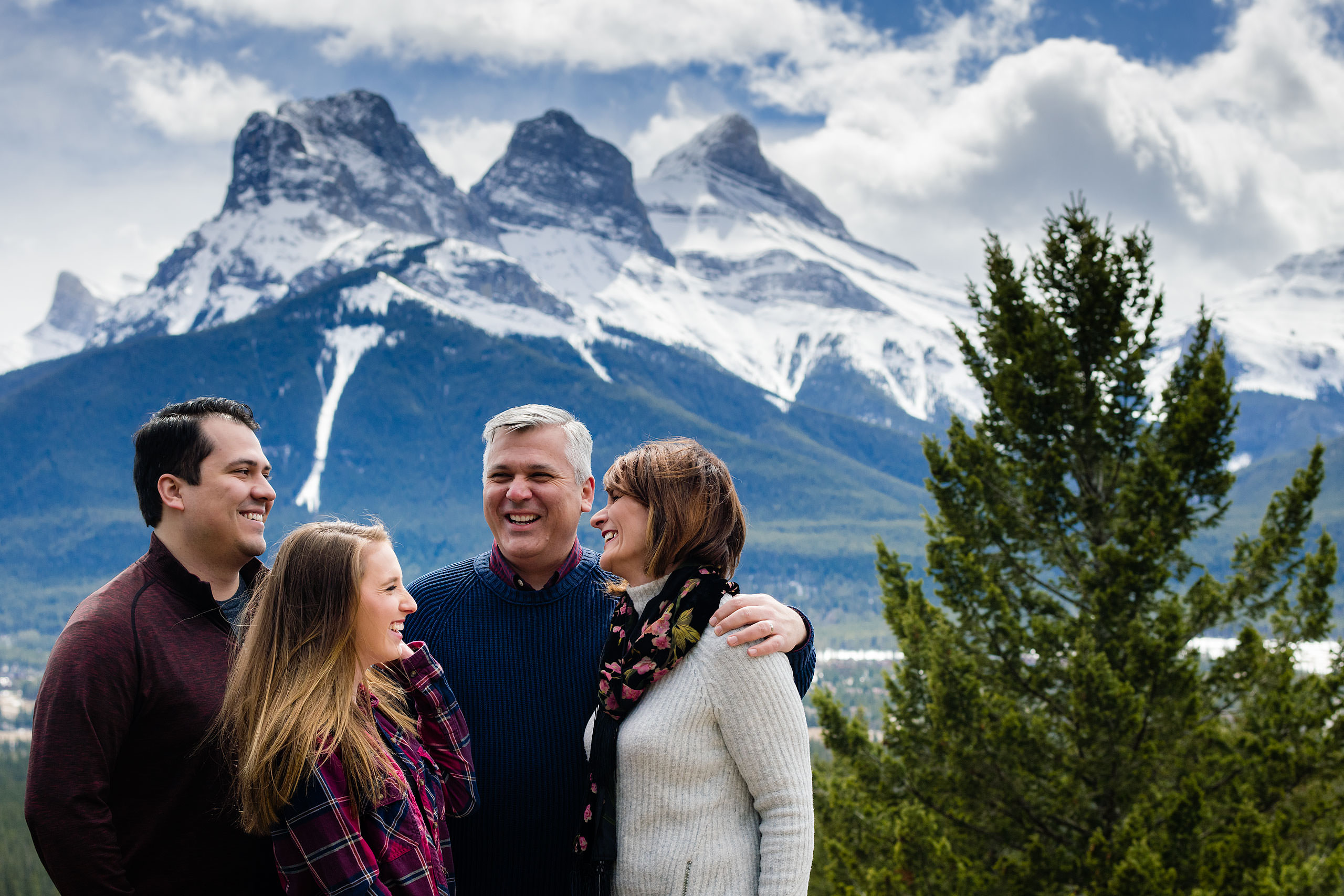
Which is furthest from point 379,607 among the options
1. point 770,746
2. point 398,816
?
point 770,746

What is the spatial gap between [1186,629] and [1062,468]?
233 centimetres

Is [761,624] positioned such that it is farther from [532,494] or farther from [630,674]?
[532,494]

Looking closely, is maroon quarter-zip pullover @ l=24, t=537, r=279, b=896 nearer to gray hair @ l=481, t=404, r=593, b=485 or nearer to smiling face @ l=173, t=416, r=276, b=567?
smiling face @ l=173, t=416, r=276, b=567

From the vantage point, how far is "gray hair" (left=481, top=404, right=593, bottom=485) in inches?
175

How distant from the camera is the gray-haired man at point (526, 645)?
423 centimetres

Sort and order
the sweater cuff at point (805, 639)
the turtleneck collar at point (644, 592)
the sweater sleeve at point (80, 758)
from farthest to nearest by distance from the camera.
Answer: the turtleneck collar at point (644, 592)
the sweater cuff at point (805, 639)
the sweater sleeve at point (80, 758)

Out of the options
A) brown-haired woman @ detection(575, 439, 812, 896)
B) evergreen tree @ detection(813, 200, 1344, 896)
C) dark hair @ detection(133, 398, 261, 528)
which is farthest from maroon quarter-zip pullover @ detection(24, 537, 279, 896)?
evergreen tree @ detection(813, 200, 1344, 896)

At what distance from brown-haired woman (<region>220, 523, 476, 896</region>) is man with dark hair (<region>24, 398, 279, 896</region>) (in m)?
0.26

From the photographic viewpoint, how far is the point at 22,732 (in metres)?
138

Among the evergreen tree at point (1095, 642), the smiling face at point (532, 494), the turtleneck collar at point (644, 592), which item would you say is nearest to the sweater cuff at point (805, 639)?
the turtleneck collar at point (644, 592)

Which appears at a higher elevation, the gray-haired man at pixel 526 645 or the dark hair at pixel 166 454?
the dark hair at pixel 166 454

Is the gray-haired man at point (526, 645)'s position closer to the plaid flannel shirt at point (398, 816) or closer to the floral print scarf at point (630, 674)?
the plaid flannel shirt at point (398, 816)

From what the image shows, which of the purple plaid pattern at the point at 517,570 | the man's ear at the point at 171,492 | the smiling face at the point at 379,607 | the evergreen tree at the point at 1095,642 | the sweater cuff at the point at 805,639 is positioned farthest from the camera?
the evergreen tree at the point at 1095,642

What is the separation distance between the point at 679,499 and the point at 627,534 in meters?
0.23
